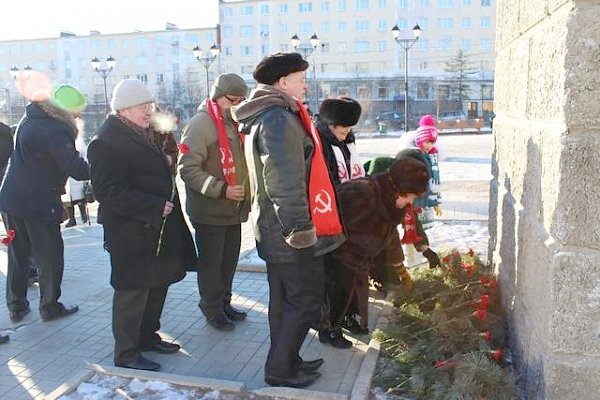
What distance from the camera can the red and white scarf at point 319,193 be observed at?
3301 millimetres

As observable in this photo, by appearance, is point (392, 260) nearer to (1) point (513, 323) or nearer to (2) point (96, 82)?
(1) point (513, 323)

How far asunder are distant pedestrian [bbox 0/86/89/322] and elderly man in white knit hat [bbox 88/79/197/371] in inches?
39.3

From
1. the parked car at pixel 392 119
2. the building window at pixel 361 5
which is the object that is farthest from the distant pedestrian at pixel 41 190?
the building window at pixel 361 5

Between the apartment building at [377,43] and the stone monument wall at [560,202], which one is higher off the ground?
the apartment building at [377,43]

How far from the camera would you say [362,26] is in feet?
Answer: 216

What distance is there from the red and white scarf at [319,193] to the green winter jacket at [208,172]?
104cm

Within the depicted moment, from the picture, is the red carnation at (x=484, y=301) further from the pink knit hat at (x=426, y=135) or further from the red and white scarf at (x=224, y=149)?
the pink knit hat at (x=426, y=135)

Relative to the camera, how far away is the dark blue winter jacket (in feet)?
14.7

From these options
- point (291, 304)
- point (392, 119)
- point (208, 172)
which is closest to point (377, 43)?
point (392, 119)

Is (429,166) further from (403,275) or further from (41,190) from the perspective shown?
(41,190)

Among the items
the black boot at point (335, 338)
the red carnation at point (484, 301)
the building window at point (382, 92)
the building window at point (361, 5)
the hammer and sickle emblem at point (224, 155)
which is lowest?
the black boot at point (335, 338)

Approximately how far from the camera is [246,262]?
6398mm

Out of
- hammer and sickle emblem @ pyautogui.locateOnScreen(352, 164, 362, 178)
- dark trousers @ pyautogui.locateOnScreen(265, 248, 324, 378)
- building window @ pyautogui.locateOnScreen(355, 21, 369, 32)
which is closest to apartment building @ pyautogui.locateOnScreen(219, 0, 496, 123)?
building window @ pyautogui.locateOnScreen(355, 21, 369, 32)

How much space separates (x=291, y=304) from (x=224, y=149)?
1.38 m
